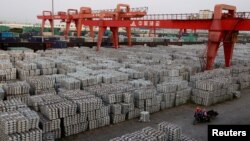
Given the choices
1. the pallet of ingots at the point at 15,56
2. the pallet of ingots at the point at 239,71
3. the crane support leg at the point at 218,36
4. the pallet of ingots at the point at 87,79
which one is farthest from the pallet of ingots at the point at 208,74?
the pallet of ingots at the point at 15,56

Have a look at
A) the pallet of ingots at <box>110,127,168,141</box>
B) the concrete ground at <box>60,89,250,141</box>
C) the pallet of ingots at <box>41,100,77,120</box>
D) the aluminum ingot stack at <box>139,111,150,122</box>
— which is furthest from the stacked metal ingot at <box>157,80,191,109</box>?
the pallet of ingots at <box>41,100,77,120</box>

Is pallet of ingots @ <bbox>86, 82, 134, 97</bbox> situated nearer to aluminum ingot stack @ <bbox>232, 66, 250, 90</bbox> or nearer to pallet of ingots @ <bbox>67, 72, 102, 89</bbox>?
pallet of ingots @ <bbox>67, 72, 102, 89</bbox>

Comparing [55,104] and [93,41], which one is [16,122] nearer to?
[55,104]

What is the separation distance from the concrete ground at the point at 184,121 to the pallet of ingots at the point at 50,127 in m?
0.55

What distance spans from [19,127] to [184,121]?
10653 mm

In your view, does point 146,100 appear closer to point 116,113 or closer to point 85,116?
point 116,113

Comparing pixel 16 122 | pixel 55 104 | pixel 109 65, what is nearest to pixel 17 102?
pixel 55 104

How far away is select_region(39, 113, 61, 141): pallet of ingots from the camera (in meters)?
14.1

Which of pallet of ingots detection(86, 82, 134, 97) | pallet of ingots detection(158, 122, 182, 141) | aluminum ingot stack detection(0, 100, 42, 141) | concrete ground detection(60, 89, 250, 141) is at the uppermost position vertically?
pallet of ingots detection(86, 82, 134, 97)

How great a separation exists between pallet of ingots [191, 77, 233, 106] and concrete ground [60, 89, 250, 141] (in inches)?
22.8

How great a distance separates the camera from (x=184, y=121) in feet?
58.1

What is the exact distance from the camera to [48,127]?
14.2m

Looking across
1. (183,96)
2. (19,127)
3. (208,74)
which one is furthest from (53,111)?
(208,74)

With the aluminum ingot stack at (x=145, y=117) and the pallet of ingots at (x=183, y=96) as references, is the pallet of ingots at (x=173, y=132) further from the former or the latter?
the pallet of ingots at (x=183, y=96)
